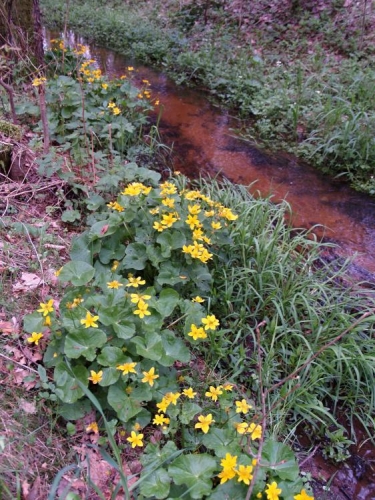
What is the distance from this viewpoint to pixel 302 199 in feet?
14.9

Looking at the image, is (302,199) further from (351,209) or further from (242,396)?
(242,396)

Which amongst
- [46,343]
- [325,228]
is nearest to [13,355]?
[46,343]

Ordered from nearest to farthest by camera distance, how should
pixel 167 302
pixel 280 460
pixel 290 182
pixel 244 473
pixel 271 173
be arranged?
pixel 244 473, pixel 280 460, pixel 167 302, pixel 290 182, pixel 271 173

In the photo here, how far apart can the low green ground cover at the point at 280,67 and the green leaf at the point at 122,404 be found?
355cm

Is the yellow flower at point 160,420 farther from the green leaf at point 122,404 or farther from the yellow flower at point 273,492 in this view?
the yellow flower at point 273,492

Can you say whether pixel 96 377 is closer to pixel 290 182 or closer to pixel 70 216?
pixel 70 216

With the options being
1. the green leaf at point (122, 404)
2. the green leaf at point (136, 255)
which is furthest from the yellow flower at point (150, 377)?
the green leaf at point (136, 255)

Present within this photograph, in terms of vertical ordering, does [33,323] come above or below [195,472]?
above

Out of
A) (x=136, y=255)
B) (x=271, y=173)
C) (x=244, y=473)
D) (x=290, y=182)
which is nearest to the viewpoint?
(x=244, y=473)

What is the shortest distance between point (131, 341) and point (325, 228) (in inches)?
108

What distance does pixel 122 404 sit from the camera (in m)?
1.94

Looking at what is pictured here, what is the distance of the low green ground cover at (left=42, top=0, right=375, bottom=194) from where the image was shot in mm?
5008

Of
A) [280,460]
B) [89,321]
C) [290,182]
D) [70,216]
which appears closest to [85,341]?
[89,321]

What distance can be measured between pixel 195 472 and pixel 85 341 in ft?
2.57
